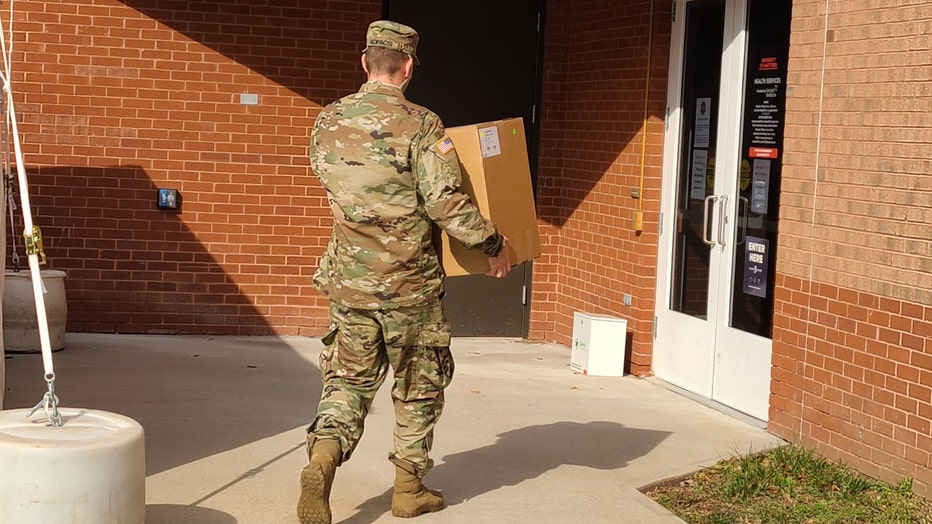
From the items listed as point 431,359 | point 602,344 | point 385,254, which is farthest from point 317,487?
point 602,344

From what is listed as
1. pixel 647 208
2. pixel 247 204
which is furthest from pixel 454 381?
pixel 247 204

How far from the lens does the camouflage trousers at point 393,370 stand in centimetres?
519

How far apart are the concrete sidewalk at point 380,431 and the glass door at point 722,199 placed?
1.01 ft

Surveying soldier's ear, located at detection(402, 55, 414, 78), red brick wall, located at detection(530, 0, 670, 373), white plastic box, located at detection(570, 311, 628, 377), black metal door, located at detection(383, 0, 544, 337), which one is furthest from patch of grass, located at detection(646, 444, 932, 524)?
black metal door, located at detection(383, 0, 544, 337)

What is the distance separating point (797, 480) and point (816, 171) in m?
1.64

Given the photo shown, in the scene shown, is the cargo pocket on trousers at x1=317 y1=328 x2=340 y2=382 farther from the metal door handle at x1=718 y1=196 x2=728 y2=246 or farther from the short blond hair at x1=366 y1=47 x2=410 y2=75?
the metal door handle at x1=718 y1=196 x2=728 y2=246

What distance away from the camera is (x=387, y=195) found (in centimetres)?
511

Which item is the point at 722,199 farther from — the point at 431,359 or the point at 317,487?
the point at 317,487

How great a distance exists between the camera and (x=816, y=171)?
6.70 meters

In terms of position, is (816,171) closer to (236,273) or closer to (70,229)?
(236,273)

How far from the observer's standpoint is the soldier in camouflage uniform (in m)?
5.07

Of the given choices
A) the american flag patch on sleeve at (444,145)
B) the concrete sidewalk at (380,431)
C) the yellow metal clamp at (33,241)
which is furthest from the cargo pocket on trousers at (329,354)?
the yellow metal clamp at (33,241)

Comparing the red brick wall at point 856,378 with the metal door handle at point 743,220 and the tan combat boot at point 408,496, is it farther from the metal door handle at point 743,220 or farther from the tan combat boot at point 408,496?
the tan combat boot at point 408,496

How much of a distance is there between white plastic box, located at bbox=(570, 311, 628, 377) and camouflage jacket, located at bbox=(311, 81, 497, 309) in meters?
3.85
